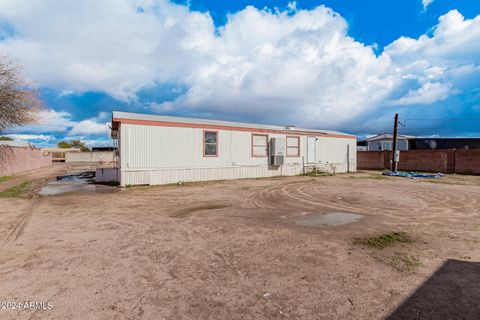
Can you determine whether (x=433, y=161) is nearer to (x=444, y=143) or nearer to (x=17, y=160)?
(x=444, y=143)

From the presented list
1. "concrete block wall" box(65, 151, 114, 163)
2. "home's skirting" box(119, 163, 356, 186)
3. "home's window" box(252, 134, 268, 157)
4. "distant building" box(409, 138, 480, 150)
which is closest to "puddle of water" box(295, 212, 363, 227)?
"home's skirting" box(119, 163, 356, 186)

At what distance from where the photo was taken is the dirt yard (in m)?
2.59

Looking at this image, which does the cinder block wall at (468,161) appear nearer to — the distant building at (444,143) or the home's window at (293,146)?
the home's window at (293,146)

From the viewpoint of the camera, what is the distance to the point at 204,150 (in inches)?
548

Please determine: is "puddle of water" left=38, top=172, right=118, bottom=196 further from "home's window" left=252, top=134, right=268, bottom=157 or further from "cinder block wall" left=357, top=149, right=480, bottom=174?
"cinder block wall" left=357, top=149, right=480, bottom=174

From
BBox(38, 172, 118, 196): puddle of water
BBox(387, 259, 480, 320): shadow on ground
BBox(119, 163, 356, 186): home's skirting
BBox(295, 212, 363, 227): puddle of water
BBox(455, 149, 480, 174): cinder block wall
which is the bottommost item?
BBox(387, 259, 480, 320): shadow on ground

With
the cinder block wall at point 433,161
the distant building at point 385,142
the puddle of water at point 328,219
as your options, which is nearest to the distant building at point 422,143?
the distant building at point 385,142

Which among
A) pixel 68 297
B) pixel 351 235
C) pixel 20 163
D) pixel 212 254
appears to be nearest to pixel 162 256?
pixel 212 254

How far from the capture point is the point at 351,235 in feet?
15.7

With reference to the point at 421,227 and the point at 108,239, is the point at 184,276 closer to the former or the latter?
the point at 108,239

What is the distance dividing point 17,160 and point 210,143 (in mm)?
16966

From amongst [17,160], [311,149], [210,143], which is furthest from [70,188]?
[311,149]

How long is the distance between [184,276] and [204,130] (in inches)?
438

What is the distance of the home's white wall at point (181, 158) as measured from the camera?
11.8 m
